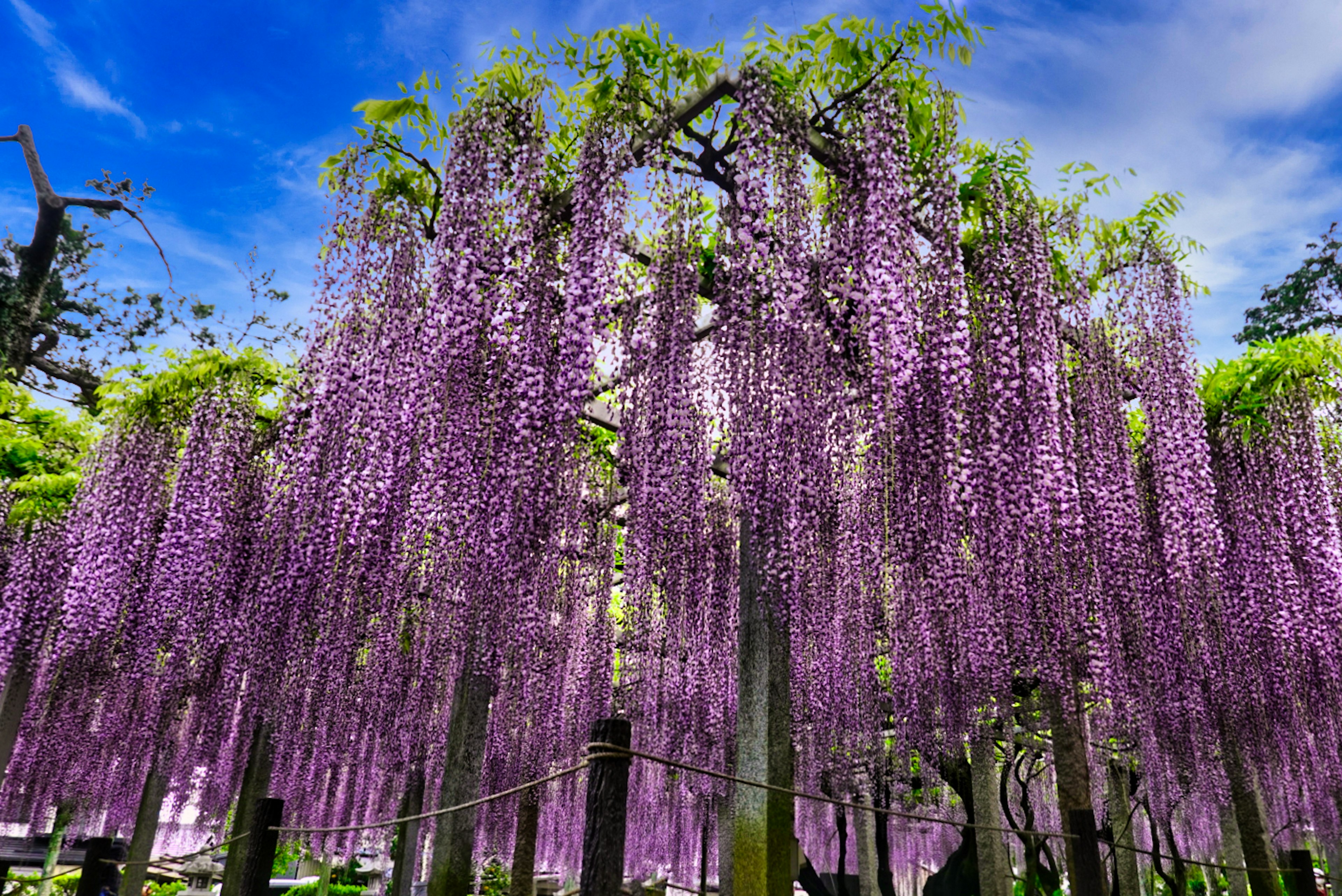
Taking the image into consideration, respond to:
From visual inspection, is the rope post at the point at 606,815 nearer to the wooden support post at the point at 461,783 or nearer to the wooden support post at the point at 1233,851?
the wooden support post at the point at 461,783

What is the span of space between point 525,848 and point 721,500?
5414mm

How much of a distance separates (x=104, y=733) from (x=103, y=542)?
13.2 feet

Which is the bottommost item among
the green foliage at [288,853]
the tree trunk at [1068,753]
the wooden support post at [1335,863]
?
the green foliage at [288,853]

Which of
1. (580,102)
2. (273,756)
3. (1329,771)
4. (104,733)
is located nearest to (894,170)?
(580,102)

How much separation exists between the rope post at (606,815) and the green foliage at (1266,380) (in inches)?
313

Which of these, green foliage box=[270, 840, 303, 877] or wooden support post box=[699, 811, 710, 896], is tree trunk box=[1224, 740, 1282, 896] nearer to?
wooden support post box=[699, 811, 710, 896]

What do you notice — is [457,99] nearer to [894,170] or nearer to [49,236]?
[894,170]

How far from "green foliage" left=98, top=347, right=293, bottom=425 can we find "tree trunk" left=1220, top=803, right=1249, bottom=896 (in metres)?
12.1

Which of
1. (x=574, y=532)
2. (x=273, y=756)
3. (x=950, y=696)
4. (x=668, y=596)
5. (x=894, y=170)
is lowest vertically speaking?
(x=273, y=756)

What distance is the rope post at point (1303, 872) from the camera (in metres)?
5.92

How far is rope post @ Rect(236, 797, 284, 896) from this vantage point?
385cm

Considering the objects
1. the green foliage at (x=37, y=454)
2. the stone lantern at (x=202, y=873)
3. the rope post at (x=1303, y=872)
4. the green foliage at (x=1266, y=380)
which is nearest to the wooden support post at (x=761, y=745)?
the rope post at (x=1303, y=872)

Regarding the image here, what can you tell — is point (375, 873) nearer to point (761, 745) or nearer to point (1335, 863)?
point (761, 745)

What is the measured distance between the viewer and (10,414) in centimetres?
982
